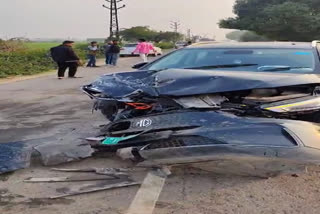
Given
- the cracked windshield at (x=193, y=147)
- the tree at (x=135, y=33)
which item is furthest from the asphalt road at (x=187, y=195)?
→ the tree at (x=135, y=33)

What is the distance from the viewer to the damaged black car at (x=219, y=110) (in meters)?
3.91

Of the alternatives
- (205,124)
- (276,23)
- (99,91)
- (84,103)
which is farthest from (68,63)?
(276,23)

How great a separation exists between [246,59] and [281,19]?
110 ft

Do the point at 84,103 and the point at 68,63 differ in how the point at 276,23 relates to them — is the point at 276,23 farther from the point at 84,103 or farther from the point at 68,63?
the point at 84,103

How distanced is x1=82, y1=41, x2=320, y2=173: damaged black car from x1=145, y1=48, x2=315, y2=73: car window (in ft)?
0.07

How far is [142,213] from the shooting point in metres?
3.37

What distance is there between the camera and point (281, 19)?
37.2 m

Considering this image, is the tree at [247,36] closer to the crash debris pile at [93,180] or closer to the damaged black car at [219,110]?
the damaged black car at [219,110]

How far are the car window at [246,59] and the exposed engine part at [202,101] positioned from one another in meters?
0.86

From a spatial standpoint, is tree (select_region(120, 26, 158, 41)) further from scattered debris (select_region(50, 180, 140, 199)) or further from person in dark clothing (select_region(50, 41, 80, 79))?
scattered debris (select_region(50, 180, 140, 199))

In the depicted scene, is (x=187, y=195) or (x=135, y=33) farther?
(x=135, y=33)

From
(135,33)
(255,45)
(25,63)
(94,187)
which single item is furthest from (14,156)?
(135,33)

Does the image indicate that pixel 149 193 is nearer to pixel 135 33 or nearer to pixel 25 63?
pixel 25 63

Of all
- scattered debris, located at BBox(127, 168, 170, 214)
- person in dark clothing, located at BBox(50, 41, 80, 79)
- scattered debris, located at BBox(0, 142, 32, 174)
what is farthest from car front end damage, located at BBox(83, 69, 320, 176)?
person in dark clothing, located at BBox(50, 41, 80, 79)
